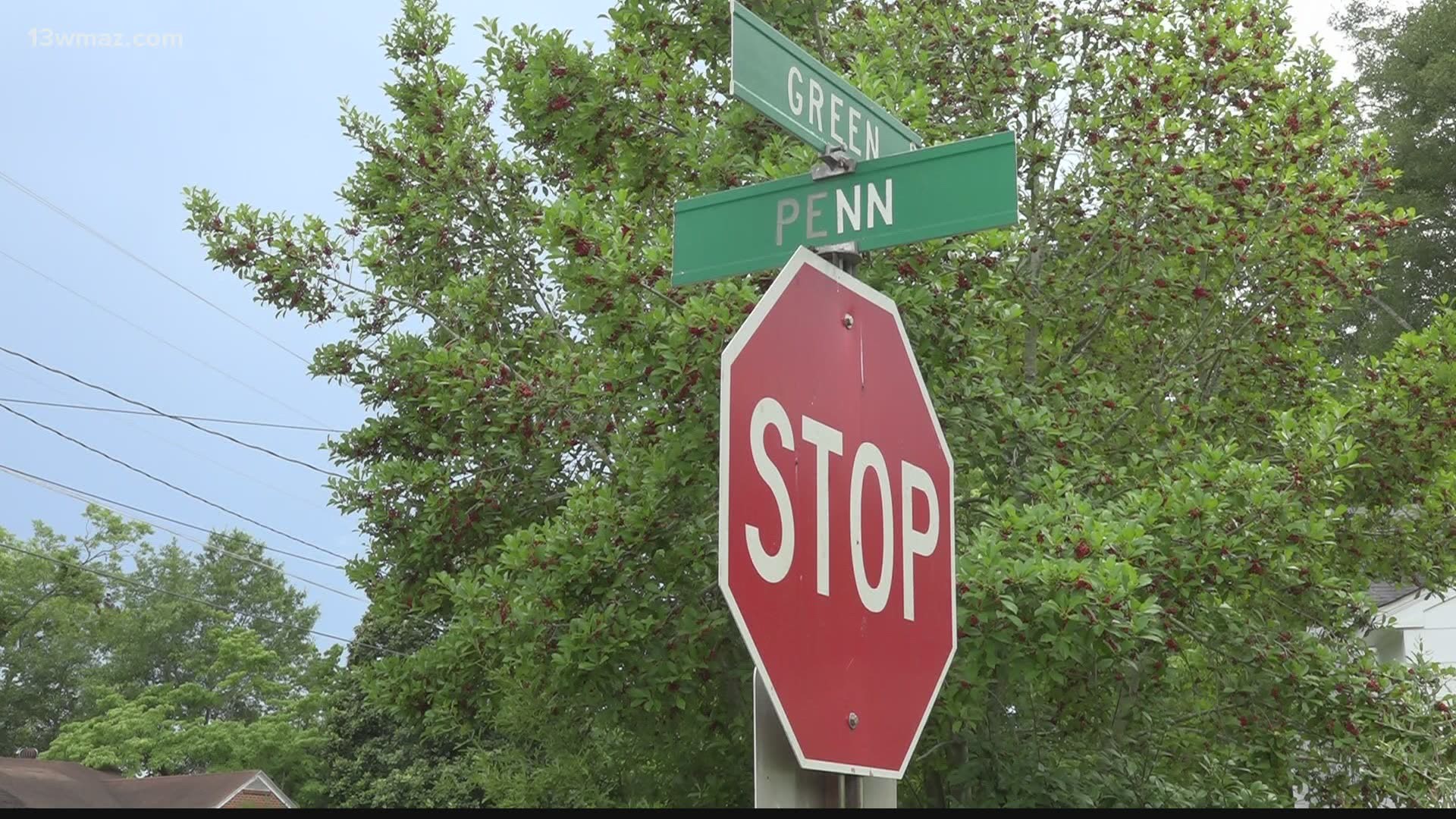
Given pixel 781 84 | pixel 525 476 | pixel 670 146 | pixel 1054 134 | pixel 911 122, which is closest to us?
pixel 781 84

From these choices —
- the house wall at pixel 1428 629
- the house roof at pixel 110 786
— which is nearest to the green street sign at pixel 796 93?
the house wall at pixel 1428 629

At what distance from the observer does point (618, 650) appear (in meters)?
7.89

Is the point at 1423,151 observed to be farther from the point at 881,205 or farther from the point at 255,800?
the point at 255,800

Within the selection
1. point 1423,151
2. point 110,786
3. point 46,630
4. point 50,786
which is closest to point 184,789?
point 110,786

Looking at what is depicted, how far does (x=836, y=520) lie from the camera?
2.74 meters

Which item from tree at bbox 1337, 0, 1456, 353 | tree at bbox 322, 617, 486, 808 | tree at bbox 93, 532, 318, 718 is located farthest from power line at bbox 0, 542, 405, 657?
tree at bbox 1337, 0, 1456, 353

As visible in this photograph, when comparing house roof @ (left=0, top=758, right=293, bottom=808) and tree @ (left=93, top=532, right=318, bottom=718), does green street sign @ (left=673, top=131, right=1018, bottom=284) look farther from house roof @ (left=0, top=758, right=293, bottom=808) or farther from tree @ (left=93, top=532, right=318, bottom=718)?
tree @ (left=93, top=532, right=318, bottom=718)

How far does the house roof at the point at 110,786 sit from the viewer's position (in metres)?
34.3

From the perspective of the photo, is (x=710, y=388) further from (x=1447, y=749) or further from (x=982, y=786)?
(x=1447, y=749)

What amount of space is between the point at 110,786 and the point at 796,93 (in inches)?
1558

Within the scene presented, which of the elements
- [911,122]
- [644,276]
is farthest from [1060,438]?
[644,276]

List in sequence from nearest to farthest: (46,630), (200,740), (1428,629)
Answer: (1428,629) < (200,740) < (46,630)

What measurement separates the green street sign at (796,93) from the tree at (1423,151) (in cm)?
2706

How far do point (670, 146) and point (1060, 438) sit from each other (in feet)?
10.4
